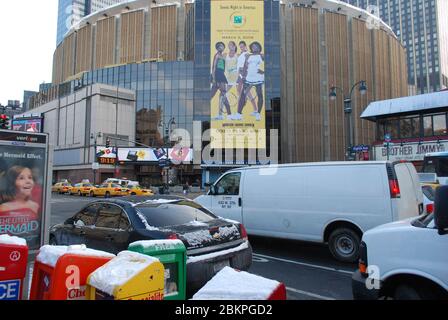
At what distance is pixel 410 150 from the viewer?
86.5 feet

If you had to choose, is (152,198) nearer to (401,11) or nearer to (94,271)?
(94,271)

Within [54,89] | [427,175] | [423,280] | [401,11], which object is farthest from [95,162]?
[401,11]

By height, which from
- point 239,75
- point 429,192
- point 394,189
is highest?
point 239,75

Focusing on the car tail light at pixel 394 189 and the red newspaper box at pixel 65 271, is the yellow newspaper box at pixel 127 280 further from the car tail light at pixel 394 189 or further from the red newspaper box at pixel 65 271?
the car tail light at pixel 394 189

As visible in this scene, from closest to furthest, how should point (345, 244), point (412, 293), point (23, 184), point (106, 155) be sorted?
point (412, 293) < point (23, 184) < point (345, 244) < point (106, 155)

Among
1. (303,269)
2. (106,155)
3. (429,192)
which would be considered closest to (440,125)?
(429,192)

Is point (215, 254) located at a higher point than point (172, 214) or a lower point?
lower

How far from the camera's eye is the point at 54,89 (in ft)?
254

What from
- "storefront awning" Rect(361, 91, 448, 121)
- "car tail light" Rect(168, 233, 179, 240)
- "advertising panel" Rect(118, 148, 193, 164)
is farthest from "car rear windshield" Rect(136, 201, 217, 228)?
"advertising panel" Rect(118, 148, 193, 164)

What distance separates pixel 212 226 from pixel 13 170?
362 centimetres

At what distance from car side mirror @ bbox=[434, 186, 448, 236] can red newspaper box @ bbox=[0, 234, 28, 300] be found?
4007mm

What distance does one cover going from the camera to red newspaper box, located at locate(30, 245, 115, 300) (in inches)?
115

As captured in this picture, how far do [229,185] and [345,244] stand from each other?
3.43 m

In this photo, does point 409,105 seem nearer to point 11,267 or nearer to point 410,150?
point 410,150
